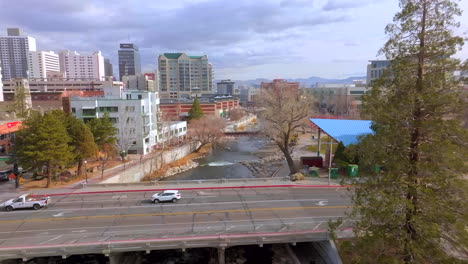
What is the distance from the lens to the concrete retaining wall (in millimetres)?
31538

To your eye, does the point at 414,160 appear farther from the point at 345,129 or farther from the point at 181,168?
the point at 181,168

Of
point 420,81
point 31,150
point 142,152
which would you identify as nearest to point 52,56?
point 142,152

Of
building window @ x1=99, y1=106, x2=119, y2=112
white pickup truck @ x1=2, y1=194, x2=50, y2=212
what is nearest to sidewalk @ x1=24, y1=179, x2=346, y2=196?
white pickup truck @ x1=2, y1=194, x2=50, y2=212

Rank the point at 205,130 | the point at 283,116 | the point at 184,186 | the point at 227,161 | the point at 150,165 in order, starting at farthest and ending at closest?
the point at 205,130, the point at 227,161, the point at 150,165, the point at 283,116, the point at 184,186

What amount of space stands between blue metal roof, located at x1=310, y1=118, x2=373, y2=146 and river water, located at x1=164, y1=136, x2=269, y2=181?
11630 mm

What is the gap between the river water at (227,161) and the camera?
126 ft

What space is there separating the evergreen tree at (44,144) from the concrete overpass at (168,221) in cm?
356

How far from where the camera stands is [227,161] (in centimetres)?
4688

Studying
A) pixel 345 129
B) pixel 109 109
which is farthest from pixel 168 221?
pixel 109 109

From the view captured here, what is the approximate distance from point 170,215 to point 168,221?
0.98 m

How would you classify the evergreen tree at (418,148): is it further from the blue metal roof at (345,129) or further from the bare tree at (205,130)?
the bare tree at (205,130)

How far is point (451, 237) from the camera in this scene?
8.34 metres

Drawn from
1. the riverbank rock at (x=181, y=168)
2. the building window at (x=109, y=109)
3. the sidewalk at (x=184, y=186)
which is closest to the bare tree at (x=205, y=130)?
the riverbank rock at (x=181, y=168)

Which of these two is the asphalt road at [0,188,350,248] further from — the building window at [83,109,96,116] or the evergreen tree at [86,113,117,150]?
the building window at [83,109,96,116]
